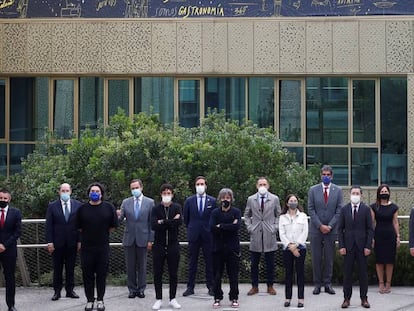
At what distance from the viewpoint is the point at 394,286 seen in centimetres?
1702

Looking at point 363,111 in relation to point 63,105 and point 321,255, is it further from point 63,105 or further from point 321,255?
point 321,255

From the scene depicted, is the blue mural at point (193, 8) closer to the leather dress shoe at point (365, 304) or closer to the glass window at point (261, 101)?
the glass window at point (261, 101)

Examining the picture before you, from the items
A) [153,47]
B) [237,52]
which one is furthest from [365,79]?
[153,47]

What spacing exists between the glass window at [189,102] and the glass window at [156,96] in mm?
214

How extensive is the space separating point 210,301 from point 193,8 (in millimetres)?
9368

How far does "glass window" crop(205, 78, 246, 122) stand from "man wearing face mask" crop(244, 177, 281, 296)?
7.34 metres

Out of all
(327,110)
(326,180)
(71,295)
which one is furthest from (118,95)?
(326,180)

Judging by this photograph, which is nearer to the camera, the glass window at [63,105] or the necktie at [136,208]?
the necktie at [136,208]

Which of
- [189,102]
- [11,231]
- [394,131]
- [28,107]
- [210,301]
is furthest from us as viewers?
[28,107]

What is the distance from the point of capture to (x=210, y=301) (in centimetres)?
1570

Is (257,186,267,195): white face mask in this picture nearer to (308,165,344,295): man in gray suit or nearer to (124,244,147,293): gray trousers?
(308,165,344,295): man in gray suit

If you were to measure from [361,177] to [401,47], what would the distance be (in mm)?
3051

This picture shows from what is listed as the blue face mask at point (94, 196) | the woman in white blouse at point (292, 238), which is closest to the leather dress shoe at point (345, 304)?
the woman in white blouse at point (292, 238)

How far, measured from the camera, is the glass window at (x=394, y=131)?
2269cm
